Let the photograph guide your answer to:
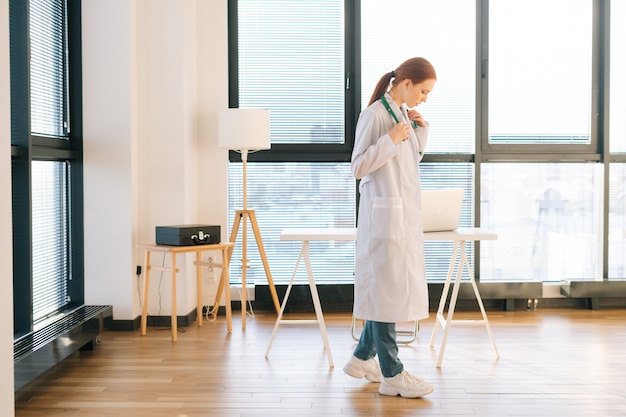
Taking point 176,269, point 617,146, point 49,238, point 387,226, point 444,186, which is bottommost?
point 176,269

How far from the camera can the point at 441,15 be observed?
5887 millimetres

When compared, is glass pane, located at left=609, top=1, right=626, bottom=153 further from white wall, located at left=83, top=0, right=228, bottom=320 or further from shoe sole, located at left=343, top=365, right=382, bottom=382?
shoe sole, located at left=343, top=365, right=382, bottom=382

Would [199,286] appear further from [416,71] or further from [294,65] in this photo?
[416,71]

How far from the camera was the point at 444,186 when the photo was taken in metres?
5.95

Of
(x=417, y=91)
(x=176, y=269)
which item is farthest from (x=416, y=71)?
(x=176, y=269)

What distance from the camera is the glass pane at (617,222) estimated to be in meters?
6.03

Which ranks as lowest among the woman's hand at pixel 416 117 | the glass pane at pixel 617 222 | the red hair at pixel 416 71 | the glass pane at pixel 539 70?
the glass pane at pixel 617 222

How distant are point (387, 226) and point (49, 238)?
86.9 inches

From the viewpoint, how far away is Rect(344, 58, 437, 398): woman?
3.49 m

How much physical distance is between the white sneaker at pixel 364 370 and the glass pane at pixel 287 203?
2.11m

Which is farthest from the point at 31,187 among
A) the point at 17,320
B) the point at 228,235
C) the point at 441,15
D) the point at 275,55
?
the point at 441,15

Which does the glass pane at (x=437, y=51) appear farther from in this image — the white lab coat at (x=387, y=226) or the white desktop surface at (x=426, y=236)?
the white lab coat at (x=387, y=226)

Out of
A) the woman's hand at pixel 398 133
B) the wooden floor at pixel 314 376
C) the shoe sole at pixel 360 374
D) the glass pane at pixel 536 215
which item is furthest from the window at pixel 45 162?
the glass pane at pixel 536 215

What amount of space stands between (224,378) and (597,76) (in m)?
3.90
